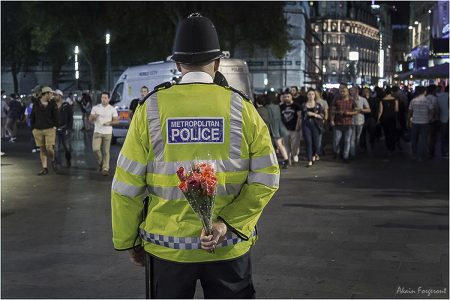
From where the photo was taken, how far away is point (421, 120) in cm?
1666

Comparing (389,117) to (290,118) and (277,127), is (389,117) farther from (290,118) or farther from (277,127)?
(277,127)

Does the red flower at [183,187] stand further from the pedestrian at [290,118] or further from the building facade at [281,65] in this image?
the building facade at [281,65]

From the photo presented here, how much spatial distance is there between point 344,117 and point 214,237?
43.9 ft

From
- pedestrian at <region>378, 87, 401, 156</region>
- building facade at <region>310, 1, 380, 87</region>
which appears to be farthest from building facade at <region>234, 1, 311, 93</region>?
building facade at <region>310, 1, 380, 87</region>

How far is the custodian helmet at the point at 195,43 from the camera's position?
3271 millimetres

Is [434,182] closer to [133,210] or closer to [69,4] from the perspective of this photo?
[133,210]

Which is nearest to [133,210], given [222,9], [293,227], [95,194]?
[293,227]

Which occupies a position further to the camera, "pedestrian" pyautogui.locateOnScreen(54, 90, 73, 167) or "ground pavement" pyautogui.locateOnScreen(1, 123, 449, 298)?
"pedestrian" pyautogui.locateOnScreen(54, 90, 73, 167)

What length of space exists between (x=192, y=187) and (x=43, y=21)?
117ft

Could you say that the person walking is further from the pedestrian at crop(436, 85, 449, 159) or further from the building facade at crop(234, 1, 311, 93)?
the building facade at crop(234, 1, 311, 93)

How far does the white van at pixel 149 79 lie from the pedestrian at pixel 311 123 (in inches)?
176

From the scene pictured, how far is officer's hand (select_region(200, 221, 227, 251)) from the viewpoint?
3.06 meters

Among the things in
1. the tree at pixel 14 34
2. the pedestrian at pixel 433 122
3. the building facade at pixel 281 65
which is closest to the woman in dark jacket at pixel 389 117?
the pedestrian at pixel 433 122

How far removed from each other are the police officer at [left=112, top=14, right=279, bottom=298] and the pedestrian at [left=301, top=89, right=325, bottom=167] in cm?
1256
